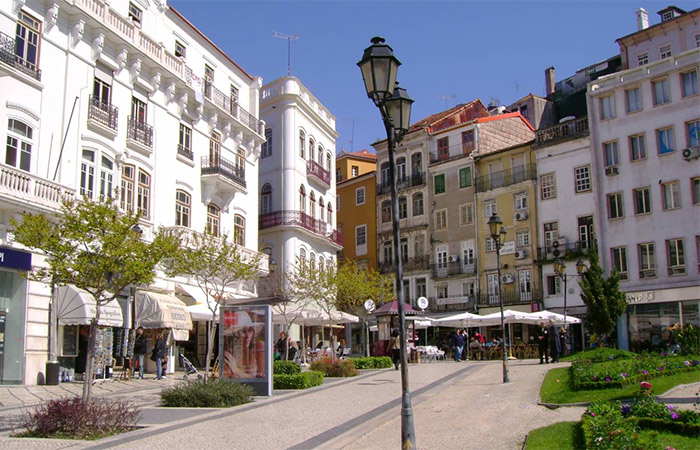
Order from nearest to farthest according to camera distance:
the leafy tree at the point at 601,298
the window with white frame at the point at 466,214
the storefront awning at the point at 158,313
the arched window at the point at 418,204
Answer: the storefront awning at the point at 158,313
the leafy tree at the point at 601,298
the window with white frame at the point at 466,214
the arched window at the point at 418,204

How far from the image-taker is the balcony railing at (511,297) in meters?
43.9

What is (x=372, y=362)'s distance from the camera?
28.0 metres

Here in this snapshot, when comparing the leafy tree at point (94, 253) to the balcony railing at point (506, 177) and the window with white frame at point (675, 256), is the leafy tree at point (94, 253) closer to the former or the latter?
the window with white frame at point (675, 256)

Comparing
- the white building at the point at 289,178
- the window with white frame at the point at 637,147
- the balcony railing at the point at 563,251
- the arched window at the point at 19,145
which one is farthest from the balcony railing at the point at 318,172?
the arched window at the point at 19,145

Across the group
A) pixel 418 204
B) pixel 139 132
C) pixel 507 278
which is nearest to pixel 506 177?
pixel 507 278

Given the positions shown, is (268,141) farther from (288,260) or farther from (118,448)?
(118,448)

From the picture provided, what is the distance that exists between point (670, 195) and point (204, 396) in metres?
31.6

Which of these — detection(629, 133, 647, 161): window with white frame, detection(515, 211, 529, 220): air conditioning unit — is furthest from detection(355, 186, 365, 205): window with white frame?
detection(629, 133, 647, 161): window with white frame

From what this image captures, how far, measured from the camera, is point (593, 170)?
137 feet

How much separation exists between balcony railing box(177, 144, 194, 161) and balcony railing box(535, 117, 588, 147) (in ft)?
80.4

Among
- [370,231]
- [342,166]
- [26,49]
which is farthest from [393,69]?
[342,166]

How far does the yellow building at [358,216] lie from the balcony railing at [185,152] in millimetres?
26649

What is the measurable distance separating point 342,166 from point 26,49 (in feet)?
134

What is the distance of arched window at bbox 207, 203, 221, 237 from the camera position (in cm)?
3131
